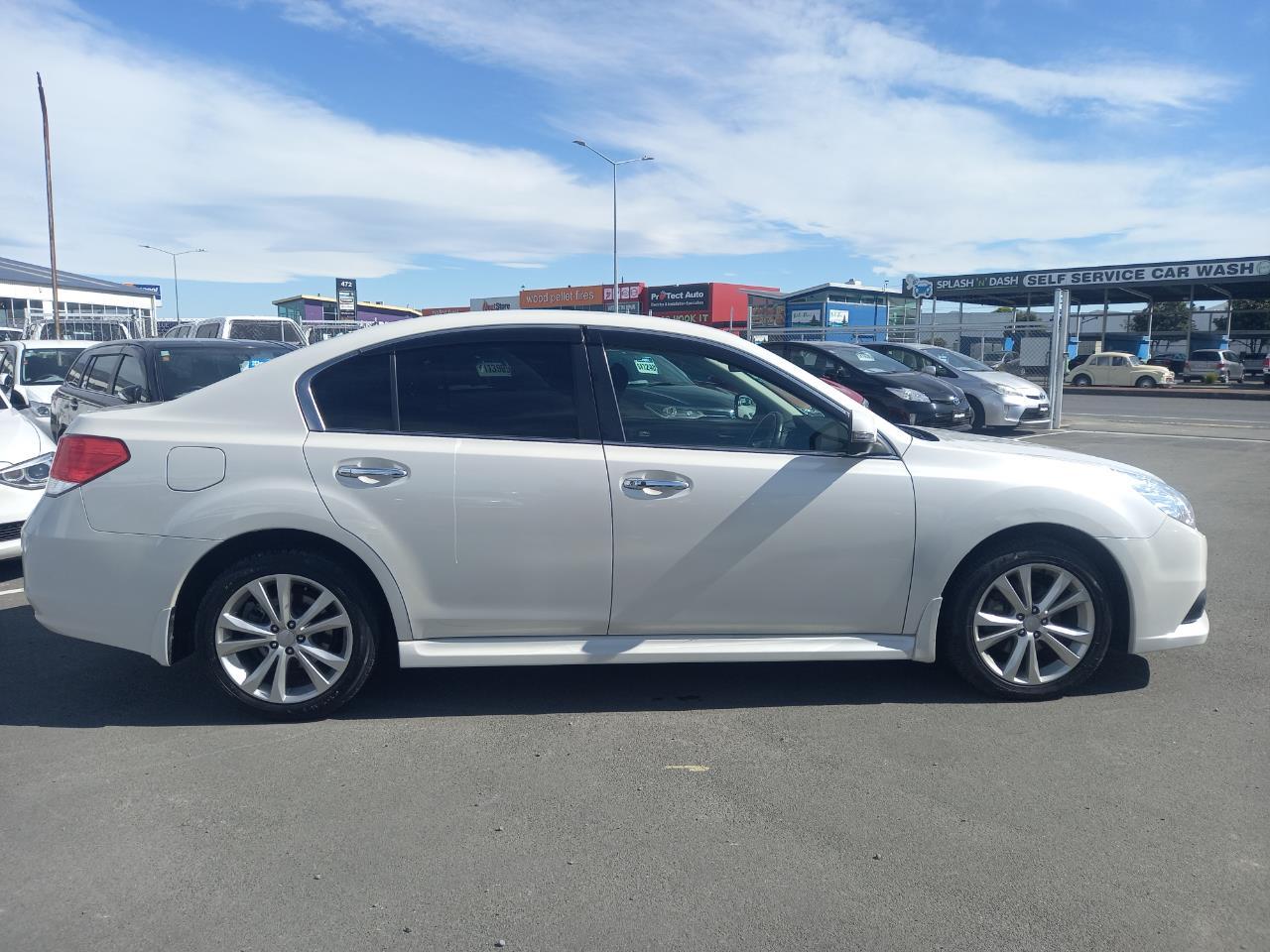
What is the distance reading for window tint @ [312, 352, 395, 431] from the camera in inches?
→ 156

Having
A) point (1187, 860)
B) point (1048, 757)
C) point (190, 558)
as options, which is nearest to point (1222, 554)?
point (1048, 757)

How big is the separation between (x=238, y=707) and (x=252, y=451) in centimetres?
115

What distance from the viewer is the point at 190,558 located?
3818 millimetres

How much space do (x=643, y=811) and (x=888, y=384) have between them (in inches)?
473

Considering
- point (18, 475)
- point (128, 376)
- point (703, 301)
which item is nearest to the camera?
point (18, 475)

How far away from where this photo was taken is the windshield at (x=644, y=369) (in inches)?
163

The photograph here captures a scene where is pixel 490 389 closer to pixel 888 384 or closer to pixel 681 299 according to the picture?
pixel 888 384

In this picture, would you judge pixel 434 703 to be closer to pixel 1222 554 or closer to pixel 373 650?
pixel 373 650

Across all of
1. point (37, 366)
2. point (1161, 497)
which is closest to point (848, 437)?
point (1161, 497)

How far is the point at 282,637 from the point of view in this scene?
3908 mm

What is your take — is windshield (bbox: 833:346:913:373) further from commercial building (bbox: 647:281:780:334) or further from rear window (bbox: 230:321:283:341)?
commercial building (bbox: 647:281:780:334)

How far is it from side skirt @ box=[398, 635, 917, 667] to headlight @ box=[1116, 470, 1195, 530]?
4.01ft

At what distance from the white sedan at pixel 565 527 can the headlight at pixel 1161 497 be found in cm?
3

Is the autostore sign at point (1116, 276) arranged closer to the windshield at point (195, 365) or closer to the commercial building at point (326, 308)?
the commercial building at point (326, 308)
